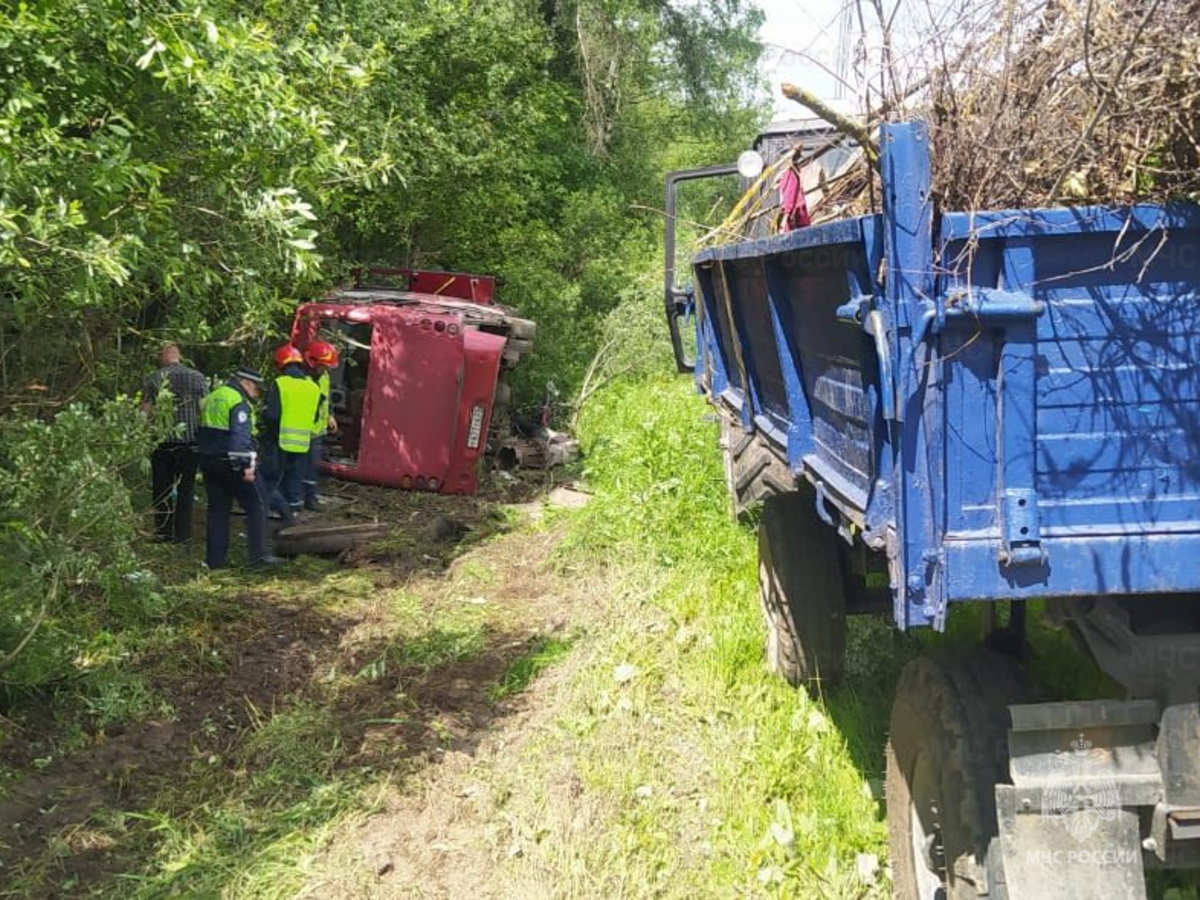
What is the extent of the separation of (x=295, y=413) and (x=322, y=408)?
445 mm

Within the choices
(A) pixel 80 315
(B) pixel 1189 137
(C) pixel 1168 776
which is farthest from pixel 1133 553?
(A) pixel 80 315

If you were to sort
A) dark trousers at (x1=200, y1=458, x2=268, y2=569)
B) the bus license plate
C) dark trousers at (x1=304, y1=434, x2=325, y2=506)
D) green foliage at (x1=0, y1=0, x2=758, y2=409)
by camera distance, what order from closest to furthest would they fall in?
green foliage at (x1=0, y1=0, x2=758, y2=409) → dark trousers at (x1=200, y1=458, x2=268, y2=569) → dark trousers at (x1=304, y1=434, x2=325, y2=506) → the bus license plate

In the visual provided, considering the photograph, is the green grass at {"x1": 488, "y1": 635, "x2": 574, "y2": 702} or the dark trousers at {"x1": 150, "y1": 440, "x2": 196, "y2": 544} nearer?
the green grass at {"x1": 488, "y1": 635, "x2": 574, "y2": 702}

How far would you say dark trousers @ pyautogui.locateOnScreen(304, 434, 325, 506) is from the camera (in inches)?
359

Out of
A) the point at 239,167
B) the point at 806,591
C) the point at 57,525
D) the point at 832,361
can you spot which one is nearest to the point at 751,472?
the point at 806,591

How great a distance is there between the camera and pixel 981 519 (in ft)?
7.95

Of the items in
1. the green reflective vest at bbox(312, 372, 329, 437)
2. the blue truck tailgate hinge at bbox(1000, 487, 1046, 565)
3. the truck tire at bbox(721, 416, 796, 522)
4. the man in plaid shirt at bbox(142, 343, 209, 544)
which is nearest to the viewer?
the blue truck tailgate hinge at bbox(1000, 487, 1046, 565)

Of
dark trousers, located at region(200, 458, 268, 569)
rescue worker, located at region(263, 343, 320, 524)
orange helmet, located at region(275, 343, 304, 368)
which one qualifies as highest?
orange helmet, located at region(275, 343, 304, 368)

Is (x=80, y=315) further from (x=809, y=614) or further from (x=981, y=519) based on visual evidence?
(x=981, y=519)

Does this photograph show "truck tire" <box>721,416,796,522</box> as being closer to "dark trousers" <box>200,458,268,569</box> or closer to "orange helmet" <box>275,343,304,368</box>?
"dark trousers" <box>200,458,268,569</box>

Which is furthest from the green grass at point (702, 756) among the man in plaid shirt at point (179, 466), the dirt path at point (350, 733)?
the man in plaid shirt at point (179, 466)

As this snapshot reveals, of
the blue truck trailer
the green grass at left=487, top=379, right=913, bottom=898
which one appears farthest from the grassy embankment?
the blue truck trailer

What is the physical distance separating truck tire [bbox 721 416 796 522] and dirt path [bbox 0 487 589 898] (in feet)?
3.68

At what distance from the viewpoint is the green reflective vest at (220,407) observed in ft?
24.1
